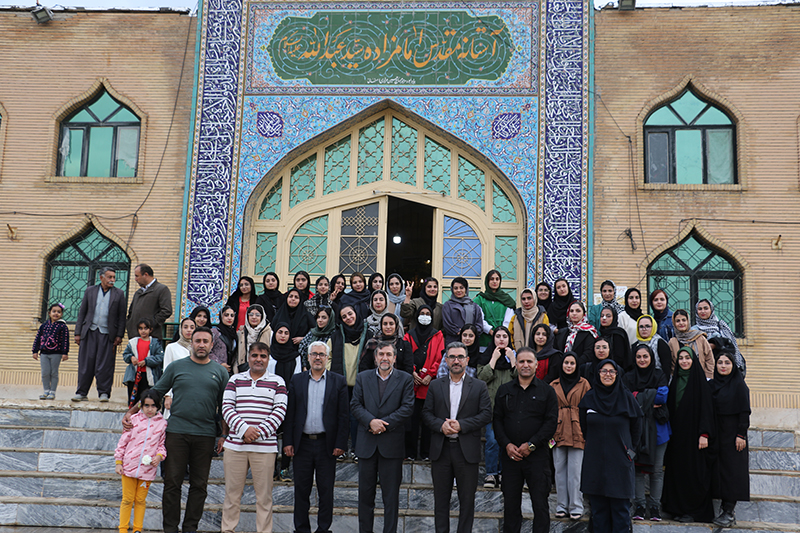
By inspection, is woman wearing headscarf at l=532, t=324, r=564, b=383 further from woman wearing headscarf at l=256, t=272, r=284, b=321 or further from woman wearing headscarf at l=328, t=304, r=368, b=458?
woman wearing headscarf at l=256, t=272, r=284, b=321

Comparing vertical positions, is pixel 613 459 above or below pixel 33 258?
below

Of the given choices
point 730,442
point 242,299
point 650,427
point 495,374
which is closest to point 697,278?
point 730,442

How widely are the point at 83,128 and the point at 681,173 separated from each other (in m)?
6.62

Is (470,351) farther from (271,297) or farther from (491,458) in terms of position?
(271,297)

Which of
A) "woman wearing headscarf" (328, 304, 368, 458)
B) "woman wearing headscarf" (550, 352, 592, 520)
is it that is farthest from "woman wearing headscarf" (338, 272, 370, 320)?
"woman wearing headscarf" (550, 352, 592, 520)

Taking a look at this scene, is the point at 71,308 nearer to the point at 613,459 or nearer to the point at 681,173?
the point at 613,459

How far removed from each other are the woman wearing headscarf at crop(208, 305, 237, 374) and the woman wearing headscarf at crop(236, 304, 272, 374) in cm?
5

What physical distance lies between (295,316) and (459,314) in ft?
4.41

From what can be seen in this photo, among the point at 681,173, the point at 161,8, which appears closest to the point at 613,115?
the point at 681,173

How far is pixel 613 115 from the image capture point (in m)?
8.42

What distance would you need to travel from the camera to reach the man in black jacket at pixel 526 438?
5.02 m

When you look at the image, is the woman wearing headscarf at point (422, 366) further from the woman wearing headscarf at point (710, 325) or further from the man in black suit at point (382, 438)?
the woman wearing headscarf at point (710, 325)

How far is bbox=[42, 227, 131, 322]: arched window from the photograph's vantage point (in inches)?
337

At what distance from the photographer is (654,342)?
5.87 metres
